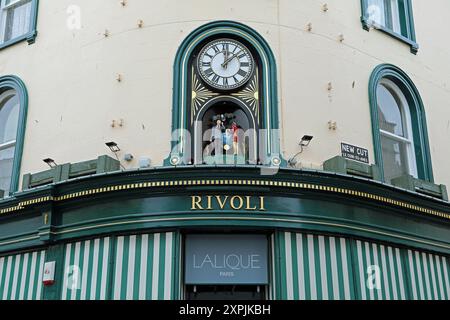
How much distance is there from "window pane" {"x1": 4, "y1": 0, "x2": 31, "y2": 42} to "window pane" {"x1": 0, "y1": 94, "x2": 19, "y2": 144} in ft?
5.35

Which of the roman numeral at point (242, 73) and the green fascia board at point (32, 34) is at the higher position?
the green fascia board at point (32, 34)

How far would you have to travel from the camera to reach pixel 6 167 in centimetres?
1458

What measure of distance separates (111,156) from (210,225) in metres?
2.65

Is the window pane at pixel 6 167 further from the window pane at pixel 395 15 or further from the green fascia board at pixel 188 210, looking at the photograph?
the window pane at pixel 395 15

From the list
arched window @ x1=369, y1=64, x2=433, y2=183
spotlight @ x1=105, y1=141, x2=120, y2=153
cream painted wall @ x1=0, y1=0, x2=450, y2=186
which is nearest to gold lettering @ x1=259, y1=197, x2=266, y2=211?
cream painted wall @ x1=0, y1=0, x2=450, y2=186

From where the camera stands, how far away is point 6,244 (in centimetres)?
1302

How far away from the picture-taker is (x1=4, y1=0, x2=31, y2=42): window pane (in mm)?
15508

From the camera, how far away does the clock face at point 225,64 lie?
1252 cm

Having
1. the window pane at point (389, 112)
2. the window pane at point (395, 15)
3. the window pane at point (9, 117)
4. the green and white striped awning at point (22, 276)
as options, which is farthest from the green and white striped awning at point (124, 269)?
the window pane at point (395, 15)

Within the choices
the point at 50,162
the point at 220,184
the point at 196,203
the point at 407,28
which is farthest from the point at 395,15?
the point at 50,162

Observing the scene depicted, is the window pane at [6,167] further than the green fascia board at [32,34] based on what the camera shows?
No

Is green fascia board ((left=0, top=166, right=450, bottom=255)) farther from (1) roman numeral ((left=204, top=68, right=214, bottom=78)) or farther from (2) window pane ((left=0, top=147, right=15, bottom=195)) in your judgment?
(1) roman numeral ((left=204, top=68, right=214, bottom=78))

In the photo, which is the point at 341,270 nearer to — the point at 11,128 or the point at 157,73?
the point at 157,73

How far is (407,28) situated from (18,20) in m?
9.62
